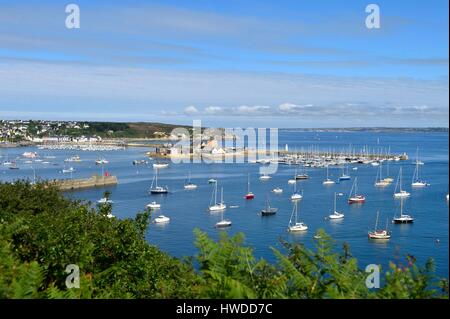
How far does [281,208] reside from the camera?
1339 inches

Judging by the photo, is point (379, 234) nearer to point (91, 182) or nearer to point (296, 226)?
point (296, 226)

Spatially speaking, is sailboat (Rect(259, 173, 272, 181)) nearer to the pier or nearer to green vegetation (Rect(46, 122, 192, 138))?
the pier

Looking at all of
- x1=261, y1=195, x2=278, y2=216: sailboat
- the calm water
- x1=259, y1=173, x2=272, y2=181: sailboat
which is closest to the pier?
the calm water

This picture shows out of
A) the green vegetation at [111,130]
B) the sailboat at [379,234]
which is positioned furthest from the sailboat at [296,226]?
the green vegetation at [111,130]

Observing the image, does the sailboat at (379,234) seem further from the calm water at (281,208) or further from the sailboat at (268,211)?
the sailboat at (268,211)

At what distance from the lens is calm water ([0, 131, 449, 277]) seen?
2397 centimetres

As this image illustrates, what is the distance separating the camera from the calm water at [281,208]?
78.6 ft

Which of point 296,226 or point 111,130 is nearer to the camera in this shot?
point 296,226

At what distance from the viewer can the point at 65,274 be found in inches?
202

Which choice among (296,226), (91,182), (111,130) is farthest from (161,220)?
(111,130)
